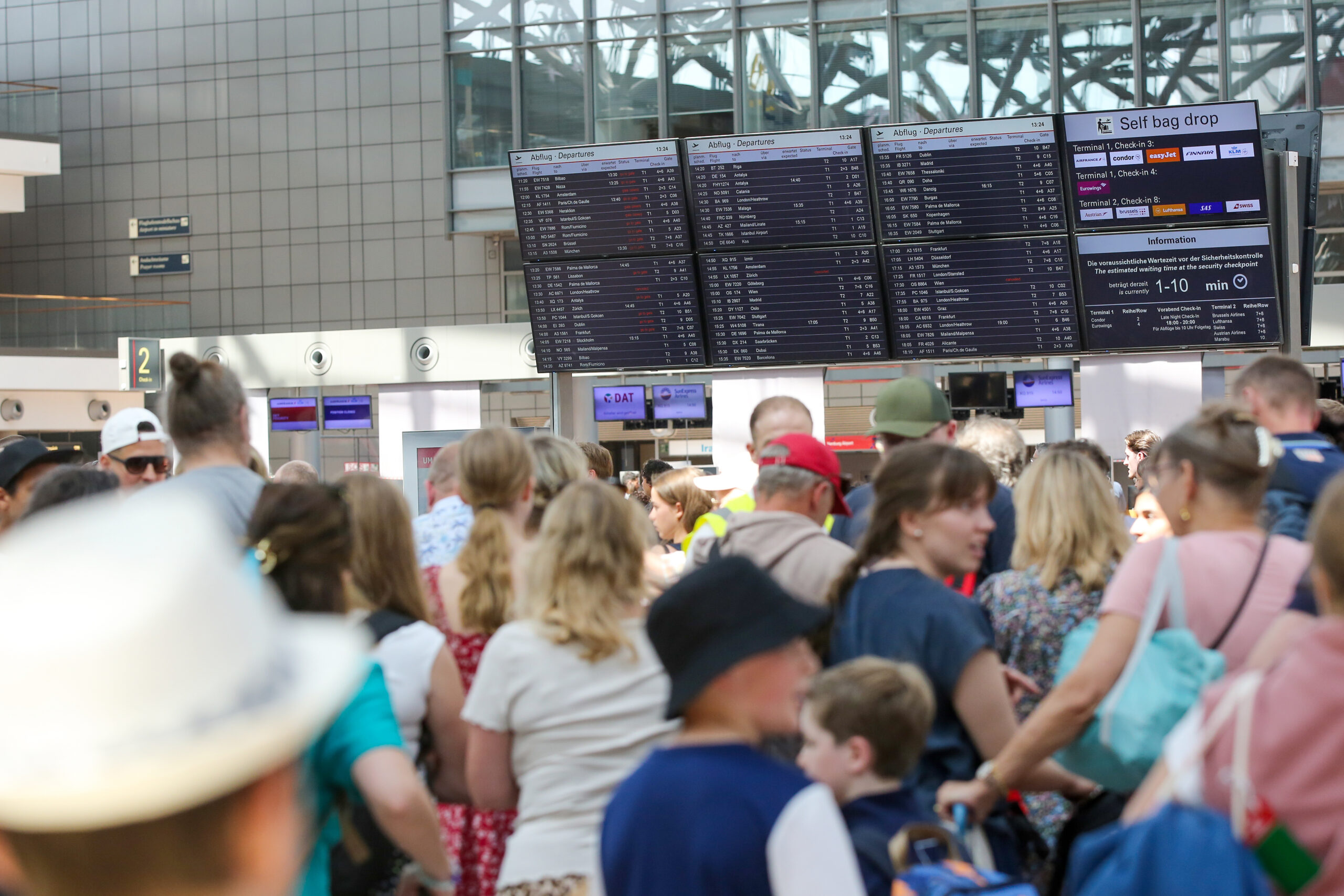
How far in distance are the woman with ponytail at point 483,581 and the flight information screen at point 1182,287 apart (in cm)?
597

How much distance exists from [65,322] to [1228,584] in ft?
69.6

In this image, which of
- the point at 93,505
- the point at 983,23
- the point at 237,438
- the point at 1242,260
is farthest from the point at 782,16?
the point at 93,505

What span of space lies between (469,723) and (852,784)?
2.97ft

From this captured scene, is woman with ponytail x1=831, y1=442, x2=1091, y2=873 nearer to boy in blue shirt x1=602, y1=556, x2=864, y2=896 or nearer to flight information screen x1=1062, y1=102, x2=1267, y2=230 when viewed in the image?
boy in blue shirt x1=602, y1=556, x2=864, y2=896

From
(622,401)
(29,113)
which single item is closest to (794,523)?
(622,401)

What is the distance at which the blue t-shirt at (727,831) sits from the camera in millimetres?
1706

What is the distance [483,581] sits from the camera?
337 centimetres

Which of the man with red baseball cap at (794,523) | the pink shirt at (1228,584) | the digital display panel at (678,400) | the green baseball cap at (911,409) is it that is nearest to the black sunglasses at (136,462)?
the man with red baseball cap at (794,523)

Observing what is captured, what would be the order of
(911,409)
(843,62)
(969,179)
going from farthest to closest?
(843,62)
(969,179)
(911,409)

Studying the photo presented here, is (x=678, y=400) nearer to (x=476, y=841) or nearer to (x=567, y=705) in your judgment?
(x=476, y=841)

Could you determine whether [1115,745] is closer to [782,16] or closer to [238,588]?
[238,588]

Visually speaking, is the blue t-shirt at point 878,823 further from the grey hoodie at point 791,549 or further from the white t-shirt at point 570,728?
the grey hoodie at point 791,549

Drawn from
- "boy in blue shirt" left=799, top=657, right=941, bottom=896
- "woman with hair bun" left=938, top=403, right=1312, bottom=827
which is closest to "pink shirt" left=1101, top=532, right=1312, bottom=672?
"woman with hair bun" left=938, top=403, right=1312, bottom=827

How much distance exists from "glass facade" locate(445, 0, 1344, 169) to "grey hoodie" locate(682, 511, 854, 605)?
13.2 m
